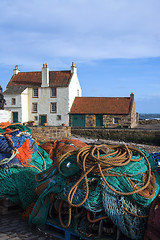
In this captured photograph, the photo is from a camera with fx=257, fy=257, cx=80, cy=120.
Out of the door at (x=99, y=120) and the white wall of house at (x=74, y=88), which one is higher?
the white wall of house at (x=74, y=88)

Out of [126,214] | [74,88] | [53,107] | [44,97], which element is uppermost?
[74,88]

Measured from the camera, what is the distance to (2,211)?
166 inches

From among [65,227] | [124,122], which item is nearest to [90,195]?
[65,227]

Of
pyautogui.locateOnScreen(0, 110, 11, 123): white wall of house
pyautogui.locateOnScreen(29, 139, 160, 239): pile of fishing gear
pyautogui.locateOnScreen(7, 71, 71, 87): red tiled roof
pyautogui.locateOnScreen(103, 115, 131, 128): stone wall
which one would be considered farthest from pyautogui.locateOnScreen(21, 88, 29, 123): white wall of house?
pyautogui.locateOnScreen(29, 139, 160, 239): pile of fishing gear

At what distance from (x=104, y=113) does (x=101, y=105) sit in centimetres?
153

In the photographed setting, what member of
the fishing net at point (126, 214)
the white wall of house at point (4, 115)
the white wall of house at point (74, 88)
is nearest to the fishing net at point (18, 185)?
the fishing net at point (126, 214)

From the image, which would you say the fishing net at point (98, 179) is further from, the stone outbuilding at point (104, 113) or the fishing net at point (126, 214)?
the stone outbuilding at point (104, 113)

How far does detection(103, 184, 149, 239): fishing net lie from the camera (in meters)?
2.95

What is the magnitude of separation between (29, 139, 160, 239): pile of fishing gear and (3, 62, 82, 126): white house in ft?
77.9

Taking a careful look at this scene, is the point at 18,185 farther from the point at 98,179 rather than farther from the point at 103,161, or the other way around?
the point at 103,161

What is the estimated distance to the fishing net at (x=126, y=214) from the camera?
2945 mm

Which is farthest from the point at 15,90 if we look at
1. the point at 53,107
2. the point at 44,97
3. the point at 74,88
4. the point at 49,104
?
the point at 74,88

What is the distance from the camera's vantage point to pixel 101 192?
312cm

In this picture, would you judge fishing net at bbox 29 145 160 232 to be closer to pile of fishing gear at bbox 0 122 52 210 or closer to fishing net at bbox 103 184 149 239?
fishing net at bbox 103 184 149 239
